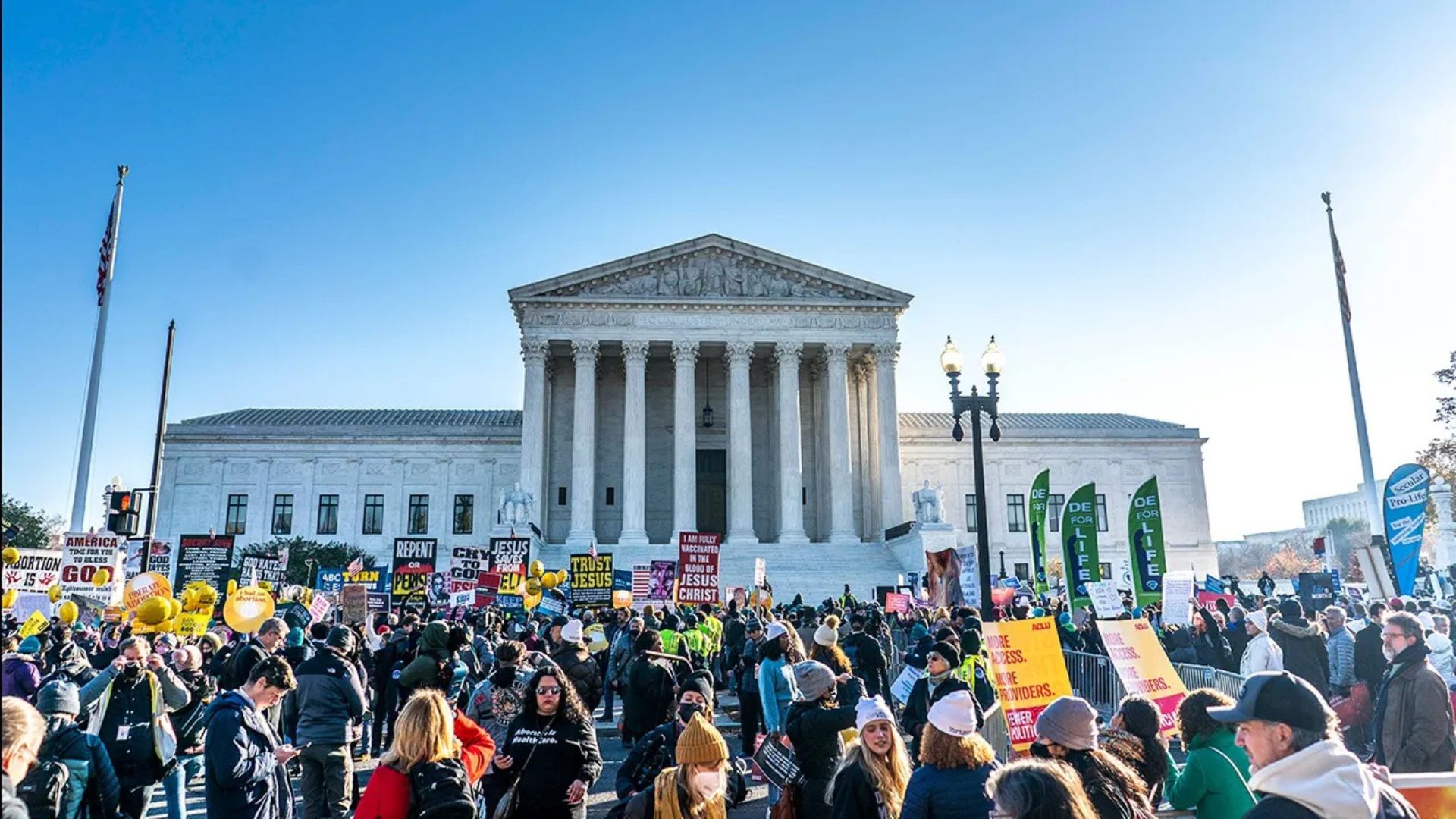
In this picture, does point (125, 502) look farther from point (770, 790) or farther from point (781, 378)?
point (781, 378)

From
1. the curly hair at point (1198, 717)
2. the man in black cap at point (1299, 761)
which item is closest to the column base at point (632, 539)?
the curly hair at point (1198, 717)

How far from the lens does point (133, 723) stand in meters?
7.81

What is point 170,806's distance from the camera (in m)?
8.30

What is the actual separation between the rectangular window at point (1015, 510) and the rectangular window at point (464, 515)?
104ft

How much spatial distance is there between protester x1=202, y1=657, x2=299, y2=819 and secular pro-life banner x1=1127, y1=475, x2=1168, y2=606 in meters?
12.4

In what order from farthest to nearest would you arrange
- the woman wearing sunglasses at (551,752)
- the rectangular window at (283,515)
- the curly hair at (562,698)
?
the rectangular window at (283,515) < the curly hair at (562,698) < the woman wearing sunglasses at (551,752)

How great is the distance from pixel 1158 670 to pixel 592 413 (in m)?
39.7

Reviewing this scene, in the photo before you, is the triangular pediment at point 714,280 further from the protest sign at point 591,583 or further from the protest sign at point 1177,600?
the protest sign at point 1177,600

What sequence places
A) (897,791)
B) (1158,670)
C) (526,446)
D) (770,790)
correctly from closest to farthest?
(897,791)
(770,790)
(1158,670)
(526,446)

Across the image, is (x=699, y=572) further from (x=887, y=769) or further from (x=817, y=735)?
(x=887, y=769)

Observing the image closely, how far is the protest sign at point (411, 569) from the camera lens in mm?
22469

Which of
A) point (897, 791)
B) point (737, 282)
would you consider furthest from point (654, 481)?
point (897, 791)

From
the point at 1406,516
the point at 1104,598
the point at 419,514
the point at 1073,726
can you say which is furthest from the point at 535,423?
the point at 1073,726

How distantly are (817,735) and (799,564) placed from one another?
36.2 metres
